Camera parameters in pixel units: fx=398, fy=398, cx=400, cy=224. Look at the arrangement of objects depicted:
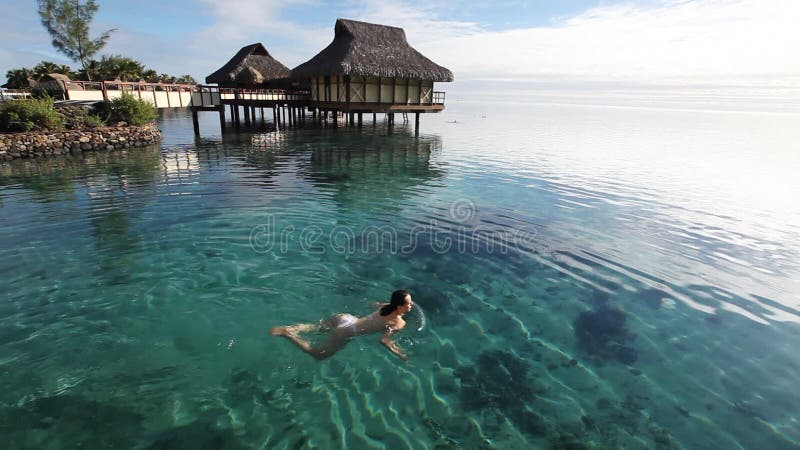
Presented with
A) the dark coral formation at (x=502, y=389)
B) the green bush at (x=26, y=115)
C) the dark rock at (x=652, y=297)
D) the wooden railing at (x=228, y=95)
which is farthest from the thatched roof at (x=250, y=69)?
the dark coral formation at (x=502, y=389)

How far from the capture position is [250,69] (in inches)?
1215

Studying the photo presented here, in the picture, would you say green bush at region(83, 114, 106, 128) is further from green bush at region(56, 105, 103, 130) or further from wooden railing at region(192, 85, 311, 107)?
wooden railing at region(192, 85, 311, 107)

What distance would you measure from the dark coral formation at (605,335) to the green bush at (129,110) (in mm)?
25205

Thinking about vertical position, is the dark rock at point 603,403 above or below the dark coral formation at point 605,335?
below

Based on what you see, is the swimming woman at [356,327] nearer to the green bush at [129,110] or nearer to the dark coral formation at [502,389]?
the dark coral formation at [502,389]

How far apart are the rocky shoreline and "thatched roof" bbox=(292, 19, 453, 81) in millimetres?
10913

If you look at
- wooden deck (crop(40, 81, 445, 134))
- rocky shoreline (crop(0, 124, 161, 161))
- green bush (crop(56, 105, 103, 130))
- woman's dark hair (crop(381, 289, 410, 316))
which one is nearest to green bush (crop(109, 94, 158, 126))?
rocky shoreline (crop(0, 124, 161, 161))

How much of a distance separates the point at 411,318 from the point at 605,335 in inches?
114

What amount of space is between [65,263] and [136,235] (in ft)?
5.06

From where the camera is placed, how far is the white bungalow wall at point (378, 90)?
87.4ft

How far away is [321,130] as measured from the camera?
32.7 m

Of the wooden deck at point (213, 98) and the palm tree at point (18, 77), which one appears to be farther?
the palm tree at point (18, 77)

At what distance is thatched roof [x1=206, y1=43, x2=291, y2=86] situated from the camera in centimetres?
3078
